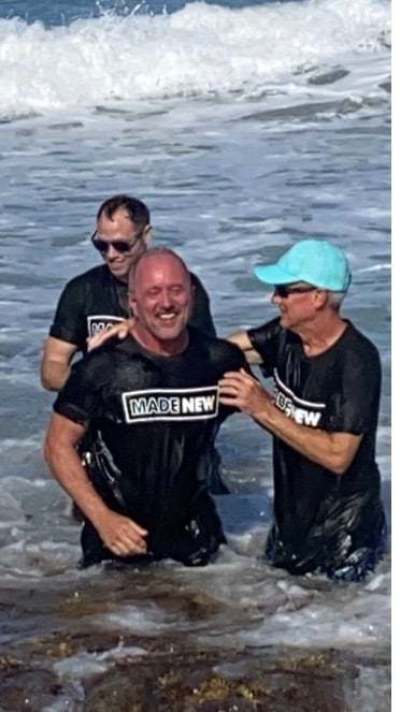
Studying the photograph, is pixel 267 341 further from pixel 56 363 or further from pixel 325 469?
pixel 56 363

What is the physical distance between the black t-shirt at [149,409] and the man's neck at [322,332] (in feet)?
0.87

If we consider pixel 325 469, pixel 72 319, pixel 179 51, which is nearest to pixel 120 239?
pixel 72 319

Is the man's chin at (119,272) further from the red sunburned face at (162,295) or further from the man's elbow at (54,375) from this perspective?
the red sunburned face at (162,295)

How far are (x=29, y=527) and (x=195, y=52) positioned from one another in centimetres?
1607

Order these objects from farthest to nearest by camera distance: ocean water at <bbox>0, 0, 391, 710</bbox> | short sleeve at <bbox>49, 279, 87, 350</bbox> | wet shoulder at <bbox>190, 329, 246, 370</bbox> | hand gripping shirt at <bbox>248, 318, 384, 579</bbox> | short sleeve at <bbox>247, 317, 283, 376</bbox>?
short sleeve at <bbox>49, 279, 87, 350</bbox>, ocean water at <bbox>0, 0, 391, 710</bbox>, short sleeve at <bbox>247, 317, 283, 376</bbox>, wet shoulder at <bbox>190, 329, 246, 370</bbox>, hand gripping shirt at <bbox>248, 318, 384, 579</bbox>

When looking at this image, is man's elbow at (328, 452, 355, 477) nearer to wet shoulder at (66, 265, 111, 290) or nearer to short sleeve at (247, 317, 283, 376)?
short sleeve at (247, 317, 283, 376)

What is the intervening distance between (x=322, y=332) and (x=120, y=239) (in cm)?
123

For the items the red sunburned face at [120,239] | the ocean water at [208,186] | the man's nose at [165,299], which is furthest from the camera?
the red sunburned face at [120,239]

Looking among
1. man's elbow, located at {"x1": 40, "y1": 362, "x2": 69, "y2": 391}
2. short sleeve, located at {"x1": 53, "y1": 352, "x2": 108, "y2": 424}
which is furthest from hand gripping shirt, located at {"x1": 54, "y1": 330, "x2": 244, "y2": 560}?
man's elbow, located at {"x1": 40, "y1": 362, "x2": 69, "y2": 391}

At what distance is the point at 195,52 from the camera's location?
912 inches

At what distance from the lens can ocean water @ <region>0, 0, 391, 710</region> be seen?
6.86 metres

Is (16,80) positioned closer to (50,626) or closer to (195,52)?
(195,52)

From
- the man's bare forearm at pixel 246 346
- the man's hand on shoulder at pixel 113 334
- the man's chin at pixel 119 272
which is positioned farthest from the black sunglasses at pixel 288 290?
the man's chin at pixel 119 272

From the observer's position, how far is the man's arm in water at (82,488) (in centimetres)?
640
